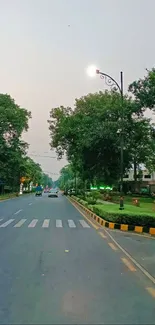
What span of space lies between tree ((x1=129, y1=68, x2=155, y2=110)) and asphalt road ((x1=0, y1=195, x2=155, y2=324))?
1102 inches

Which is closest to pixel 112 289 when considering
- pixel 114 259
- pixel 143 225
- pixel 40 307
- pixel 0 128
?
pixel 40 307

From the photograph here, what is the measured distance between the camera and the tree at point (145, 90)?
37406mm

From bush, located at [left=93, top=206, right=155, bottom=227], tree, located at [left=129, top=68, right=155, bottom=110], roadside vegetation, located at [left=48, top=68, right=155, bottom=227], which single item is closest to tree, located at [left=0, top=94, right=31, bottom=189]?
roadside vegetation, located at [left=48, top=68, right=155, bottom=227]

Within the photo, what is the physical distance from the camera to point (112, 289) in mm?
6547

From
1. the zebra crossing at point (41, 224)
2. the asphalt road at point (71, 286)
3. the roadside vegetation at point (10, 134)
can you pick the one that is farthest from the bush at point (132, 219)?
the roadside vegetation at point (10, 134)

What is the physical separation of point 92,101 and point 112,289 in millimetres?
43497

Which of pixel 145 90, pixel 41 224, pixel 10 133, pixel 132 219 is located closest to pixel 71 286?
pixel 132 219

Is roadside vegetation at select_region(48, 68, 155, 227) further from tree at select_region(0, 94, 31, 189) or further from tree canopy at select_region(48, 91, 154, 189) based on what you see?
tree at select_region(0, 94, 31, 189)

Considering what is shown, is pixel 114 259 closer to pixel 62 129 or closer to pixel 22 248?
pixel 22 248

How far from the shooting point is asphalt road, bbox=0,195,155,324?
518cm

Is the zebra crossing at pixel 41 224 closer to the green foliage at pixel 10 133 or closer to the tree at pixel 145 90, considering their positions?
the tree at pixel 145 90

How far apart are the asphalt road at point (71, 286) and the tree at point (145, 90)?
28.0 meters

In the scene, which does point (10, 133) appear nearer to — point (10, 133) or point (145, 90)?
point (10, 133)

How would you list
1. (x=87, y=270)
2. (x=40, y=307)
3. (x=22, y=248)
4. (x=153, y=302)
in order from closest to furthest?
1. (x=40, y=307)
2. (x=153, y=302)
3. (x=87, y=270)
4. (x=22, y=248)
